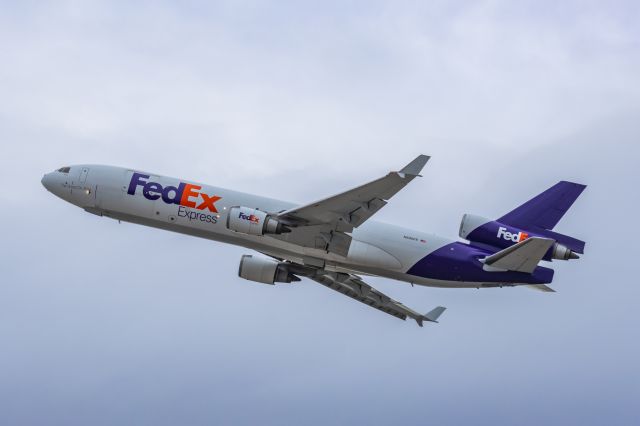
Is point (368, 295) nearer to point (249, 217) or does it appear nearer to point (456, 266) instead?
point (456, 266)

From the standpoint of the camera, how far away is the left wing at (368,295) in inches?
1927

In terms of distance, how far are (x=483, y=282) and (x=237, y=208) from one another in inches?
520

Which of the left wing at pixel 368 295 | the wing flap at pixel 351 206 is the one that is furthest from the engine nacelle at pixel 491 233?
the left wing at pixel 368 295

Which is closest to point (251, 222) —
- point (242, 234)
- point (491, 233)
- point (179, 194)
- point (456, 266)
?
point (242, 234)

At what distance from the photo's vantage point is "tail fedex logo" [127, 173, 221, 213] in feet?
145

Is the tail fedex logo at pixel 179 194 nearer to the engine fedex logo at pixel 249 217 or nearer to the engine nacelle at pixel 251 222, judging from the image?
the engine nacelle at pixel 251 222

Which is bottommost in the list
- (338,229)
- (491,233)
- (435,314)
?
(435,314)

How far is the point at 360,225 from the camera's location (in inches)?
1720

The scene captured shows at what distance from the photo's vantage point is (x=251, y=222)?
4203 centimetres

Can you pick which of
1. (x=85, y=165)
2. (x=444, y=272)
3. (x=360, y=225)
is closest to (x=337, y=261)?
(x=360, y=225)

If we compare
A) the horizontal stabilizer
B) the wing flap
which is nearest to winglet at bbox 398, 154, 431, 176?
the wing flap

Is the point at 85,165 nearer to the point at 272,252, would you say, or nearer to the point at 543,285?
the point at 272,252

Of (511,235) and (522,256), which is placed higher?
(511,235)

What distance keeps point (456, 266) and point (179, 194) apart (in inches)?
577
